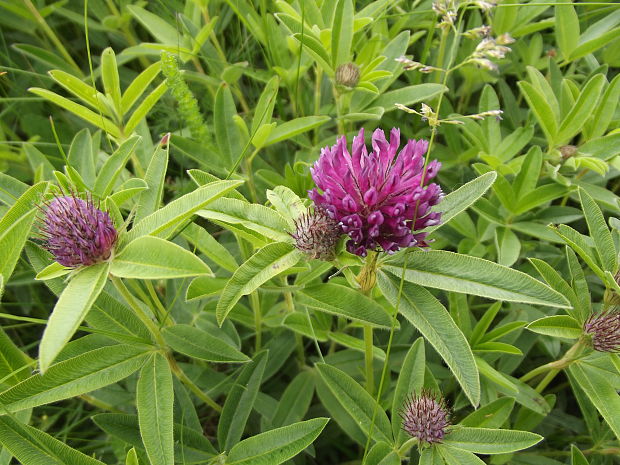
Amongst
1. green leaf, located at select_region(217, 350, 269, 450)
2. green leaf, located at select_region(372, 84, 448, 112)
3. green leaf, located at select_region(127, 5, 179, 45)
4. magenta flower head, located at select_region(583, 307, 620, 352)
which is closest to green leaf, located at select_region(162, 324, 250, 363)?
green leaf, located at select_region(217, 350, 269, 450)

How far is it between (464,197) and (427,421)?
58 cm

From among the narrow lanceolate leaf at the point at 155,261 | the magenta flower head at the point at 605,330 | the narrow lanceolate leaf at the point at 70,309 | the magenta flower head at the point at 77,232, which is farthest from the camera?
the magenta flower head at the point at 605,330

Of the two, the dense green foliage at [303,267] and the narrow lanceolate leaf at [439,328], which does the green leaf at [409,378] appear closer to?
the dense green foliage at [303,267]

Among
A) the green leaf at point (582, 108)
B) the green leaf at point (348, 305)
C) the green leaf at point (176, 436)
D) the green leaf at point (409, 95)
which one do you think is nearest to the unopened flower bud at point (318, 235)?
the green leaf at point (348, 305)

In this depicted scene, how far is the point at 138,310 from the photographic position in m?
1.42

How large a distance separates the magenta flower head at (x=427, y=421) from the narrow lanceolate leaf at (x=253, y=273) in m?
0.52

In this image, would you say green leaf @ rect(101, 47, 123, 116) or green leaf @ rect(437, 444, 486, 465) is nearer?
Answer: green leaf @ rect(437, 444, 486, 465)

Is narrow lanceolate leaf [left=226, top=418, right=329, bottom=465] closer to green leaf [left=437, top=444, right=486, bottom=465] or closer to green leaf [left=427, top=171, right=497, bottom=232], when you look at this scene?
green leaf [left=437, top=444, right=486, bottom=465]

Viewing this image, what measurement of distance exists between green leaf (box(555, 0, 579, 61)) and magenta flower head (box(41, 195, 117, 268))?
1895 millimetres

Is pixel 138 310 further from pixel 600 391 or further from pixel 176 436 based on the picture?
pixel 600 391

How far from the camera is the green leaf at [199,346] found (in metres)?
1.59

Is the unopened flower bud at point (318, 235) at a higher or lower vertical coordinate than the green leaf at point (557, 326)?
higher

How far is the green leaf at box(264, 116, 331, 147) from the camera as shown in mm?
1955

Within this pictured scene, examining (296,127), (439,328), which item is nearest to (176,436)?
(439,328)
